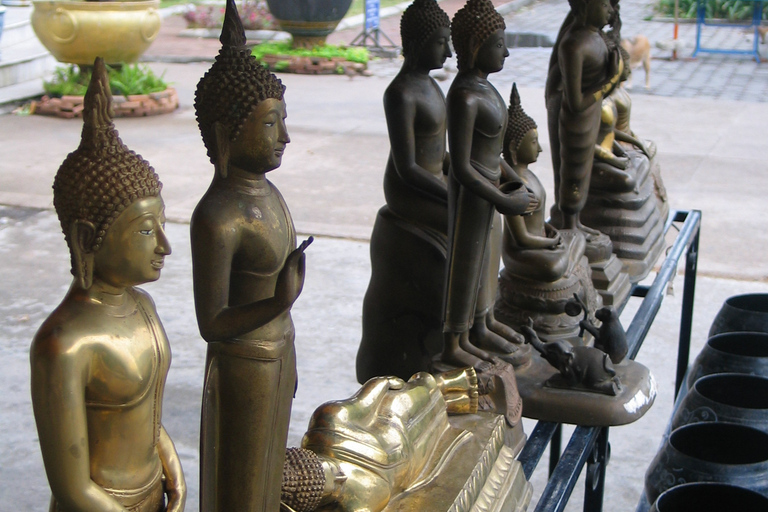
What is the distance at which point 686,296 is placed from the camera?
120 inches

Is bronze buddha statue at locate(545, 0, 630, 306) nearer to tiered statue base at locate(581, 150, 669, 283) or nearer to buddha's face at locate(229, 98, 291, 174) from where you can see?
tiered statue base at locate(581, 150, 669, 283)

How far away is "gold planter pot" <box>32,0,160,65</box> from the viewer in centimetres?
700

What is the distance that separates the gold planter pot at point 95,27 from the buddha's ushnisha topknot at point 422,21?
→ 19.3 feet

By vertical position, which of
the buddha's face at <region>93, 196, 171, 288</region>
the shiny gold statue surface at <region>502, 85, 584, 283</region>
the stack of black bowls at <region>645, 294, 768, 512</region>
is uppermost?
the buddha's face at <region>93, 196, 171, 288</region>

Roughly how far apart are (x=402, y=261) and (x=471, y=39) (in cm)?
50

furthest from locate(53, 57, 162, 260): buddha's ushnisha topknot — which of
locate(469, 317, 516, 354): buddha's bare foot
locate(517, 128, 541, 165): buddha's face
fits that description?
locate(517, 128, 541, 165): buddha's face

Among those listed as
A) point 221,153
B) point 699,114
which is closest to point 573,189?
point 221,153

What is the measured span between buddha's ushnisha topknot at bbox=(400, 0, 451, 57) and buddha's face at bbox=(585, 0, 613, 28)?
56 cm

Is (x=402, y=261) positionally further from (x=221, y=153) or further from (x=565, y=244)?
(x=221, y=153)

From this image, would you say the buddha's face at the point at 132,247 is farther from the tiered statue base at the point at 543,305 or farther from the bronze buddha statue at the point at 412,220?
the tiered statue base at the point at 543,305

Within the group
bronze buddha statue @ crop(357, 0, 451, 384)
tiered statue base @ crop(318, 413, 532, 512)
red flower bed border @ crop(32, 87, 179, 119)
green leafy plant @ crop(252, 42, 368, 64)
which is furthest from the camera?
green leafy plant @ crop(252, 42, 368, 64)

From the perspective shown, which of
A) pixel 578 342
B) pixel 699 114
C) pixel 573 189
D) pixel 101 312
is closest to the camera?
pixel 101 312

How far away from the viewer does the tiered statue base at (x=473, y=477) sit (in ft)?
4.40

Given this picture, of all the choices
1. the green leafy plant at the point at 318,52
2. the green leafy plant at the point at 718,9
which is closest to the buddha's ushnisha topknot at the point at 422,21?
the green leafy plant at the point at 318,52
